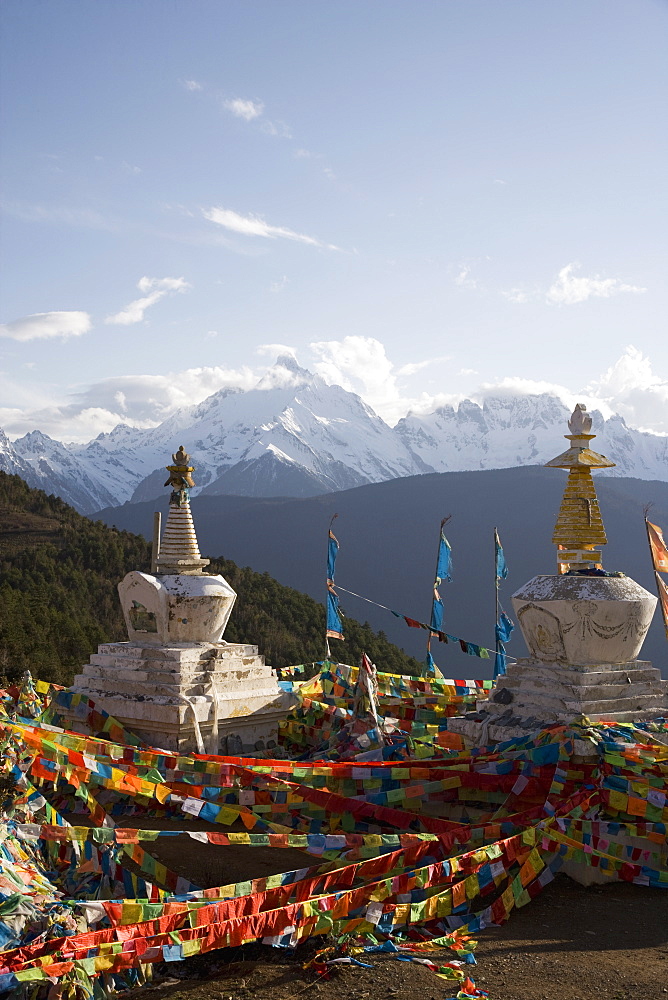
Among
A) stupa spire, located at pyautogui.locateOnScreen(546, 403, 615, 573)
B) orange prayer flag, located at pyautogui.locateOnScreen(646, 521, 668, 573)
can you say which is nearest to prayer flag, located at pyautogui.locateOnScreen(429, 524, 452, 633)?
orange prayer flag, located at pyautogui.locateOnScreen(646, 521, 668, 573)

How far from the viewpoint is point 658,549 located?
39.0 feet

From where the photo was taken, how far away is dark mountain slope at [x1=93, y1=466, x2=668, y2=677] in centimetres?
9596

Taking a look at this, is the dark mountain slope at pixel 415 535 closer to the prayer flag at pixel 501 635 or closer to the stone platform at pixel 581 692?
the prayer flag at pixel 501 635

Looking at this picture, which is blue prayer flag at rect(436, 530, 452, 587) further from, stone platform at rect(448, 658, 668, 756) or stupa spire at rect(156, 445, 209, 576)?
stone platform at rect(448, 658, 668, 756)

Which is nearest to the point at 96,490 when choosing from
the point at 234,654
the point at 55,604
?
the point at 55,604

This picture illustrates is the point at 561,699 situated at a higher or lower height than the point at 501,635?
higher

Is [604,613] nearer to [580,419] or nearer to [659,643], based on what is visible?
[580,419]

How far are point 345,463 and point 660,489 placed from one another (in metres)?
67.5

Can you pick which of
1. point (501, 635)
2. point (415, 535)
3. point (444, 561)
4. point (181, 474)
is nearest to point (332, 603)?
point (444, 561)

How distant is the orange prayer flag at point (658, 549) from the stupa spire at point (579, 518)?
2.84 ft

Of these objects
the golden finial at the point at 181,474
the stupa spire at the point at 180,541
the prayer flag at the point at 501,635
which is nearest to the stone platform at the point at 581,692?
the stupa spire at the point at 180,541

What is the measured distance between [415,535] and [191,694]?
335 ft

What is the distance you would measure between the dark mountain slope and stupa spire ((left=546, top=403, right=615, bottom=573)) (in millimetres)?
70701

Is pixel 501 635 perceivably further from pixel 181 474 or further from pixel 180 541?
pixel 181 474
